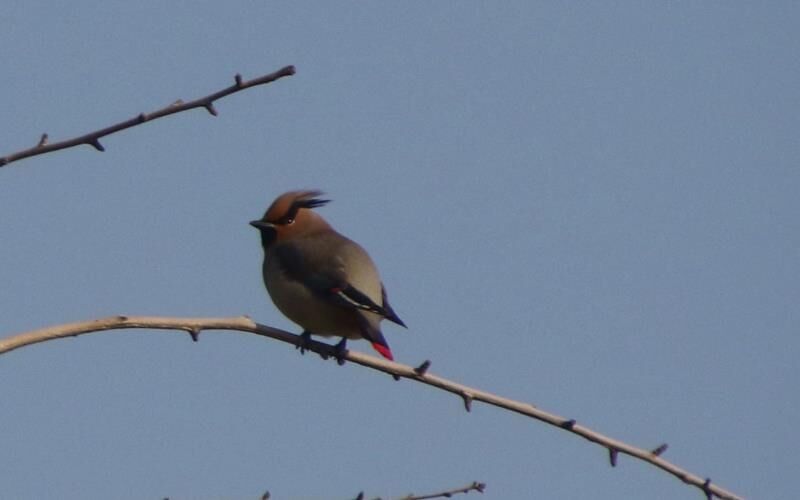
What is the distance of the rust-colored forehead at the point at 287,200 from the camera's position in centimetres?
759

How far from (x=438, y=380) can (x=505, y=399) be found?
0.86ft

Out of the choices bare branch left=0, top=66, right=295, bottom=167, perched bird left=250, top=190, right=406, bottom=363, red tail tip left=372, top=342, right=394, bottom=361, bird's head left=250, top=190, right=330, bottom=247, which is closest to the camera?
bare branch left=0, top=66, right=295, bottom=167

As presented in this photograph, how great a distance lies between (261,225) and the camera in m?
7.62

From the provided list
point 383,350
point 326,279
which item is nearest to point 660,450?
point 383,350

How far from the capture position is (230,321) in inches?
171

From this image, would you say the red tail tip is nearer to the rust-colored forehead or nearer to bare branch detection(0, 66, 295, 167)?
the rust-colored forehead

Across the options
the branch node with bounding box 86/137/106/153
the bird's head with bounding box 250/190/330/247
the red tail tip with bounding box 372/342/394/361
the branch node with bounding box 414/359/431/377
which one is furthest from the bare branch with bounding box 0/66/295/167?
the bird's head with bounding box 250/190/330/247

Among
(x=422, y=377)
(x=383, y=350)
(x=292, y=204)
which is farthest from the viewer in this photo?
(x=292, y=204)

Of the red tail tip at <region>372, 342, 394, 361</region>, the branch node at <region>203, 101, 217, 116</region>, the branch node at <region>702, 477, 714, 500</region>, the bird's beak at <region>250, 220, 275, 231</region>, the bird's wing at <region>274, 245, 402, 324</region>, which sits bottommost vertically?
the branch node at <region>702, 477, 714, 500</region>

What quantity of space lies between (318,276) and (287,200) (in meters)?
0.83

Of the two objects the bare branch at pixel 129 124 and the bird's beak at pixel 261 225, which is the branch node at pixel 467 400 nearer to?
the bare branch at pixel 129 124

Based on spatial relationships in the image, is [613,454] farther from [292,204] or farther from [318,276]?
[292,204]

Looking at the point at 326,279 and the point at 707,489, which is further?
the point at 326,279

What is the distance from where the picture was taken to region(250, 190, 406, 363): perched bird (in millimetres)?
6629
